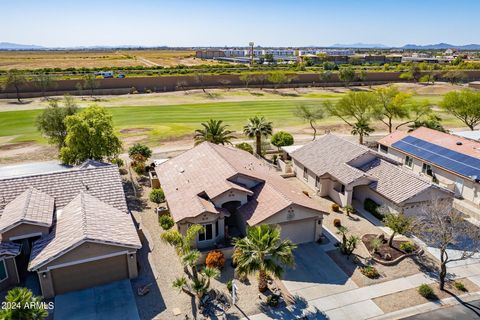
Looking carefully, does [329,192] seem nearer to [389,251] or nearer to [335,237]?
[335,237]

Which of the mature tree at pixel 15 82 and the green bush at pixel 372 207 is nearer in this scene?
the green bush at pixel 372 207

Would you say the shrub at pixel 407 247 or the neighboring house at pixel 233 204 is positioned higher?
the neighboring house at pixel 233 204

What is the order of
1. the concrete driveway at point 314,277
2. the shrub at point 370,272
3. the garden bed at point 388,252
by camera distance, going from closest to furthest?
the concrete driveway at point 314,277, the shrub at point 370,272, the garden bed at point 388,252

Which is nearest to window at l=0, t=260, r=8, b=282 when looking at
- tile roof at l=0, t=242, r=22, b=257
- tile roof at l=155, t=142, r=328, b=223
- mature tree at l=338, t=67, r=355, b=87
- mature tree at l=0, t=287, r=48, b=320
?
tile roof at l=0, t=242, r=22, b=257

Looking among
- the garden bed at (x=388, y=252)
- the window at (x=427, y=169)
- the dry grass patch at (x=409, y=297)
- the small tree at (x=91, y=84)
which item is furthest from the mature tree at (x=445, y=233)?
the small tree at (x=91, y=84)

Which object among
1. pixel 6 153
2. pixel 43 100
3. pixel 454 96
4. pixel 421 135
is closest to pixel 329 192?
pixel 421 135

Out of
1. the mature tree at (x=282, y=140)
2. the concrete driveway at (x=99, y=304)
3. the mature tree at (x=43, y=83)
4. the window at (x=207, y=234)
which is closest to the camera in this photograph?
the concrete driveway at (x=99, y=304)

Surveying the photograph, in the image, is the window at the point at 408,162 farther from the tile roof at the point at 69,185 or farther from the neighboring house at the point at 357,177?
the tile roof at the point at 69,185

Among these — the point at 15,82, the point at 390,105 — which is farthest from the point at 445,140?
the point at 15,82
